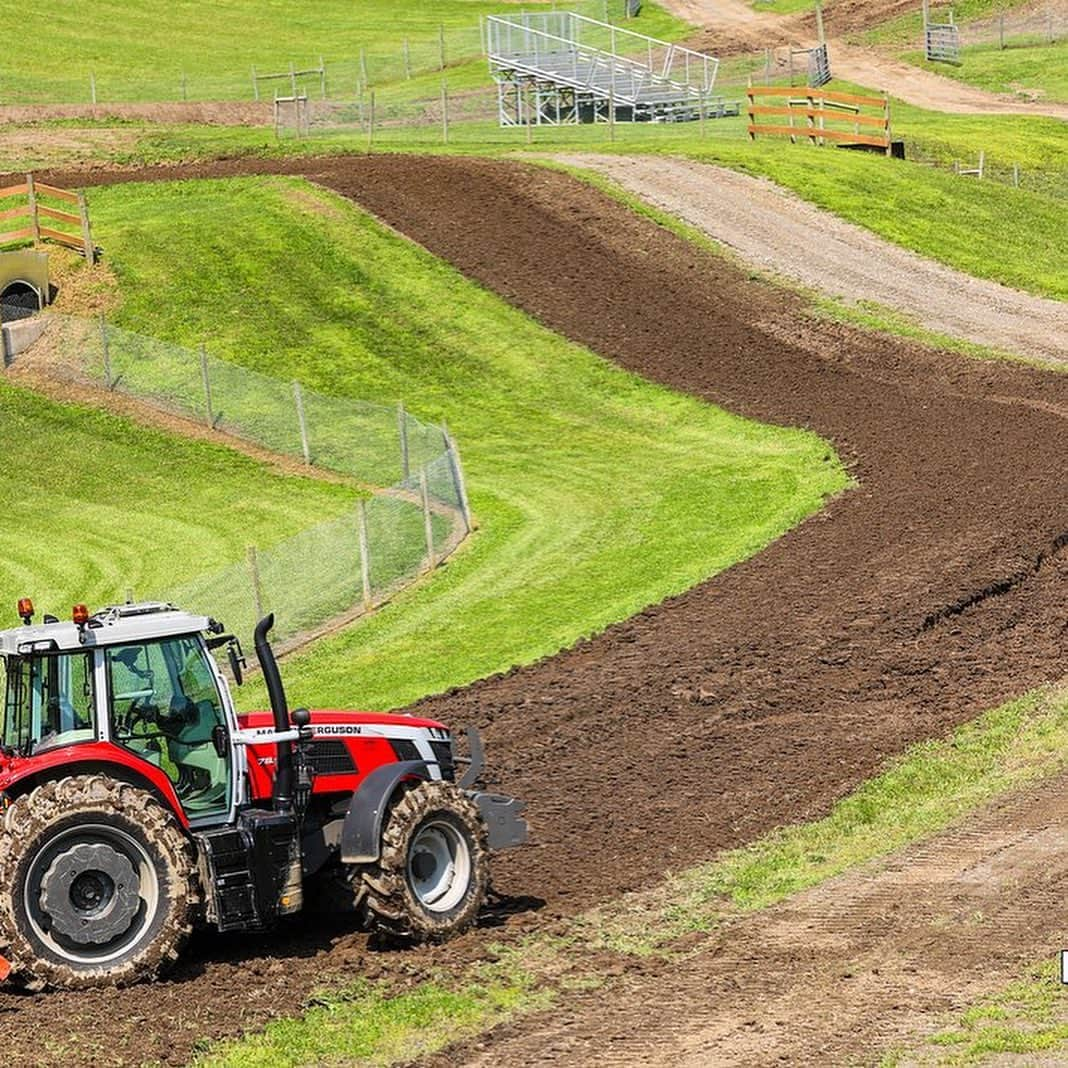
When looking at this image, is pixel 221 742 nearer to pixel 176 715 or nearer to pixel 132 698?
pixel 176 715

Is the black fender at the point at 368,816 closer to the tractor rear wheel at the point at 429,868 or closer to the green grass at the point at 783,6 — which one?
the tractor rear wheel at the point at 429,868

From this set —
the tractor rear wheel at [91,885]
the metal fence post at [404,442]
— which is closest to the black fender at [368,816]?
the tractor rear wheel at [91,885]

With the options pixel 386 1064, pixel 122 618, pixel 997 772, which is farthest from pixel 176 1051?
pixel 997 772

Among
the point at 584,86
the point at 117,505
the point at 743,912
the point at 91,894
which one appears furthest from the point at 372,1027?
the point at 584,86

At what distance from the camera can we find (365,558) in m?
26.9

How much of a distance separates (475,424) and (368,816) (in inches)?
938

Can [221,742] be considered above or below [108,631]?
below

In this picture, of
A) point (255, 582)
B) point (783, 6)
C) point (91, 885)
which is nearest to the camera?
point (91, 885)

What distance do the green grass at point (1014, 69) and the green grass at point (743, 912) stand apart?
56696 millimetres

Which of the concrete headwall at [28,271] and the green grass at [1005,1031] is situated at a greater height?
the concrete headwall at [28,271]

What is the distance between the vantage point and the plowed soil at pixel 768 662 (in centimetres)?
1340

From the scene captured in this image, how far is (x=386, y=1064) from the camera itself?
446 inches

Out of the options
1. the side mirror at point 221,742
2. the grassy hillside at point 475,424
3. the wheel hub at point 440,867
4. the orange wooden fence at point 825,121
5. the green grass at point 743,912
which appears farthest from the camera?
the orange wooden fence at point 825,121

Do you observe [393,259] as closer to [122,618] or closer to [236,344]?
[236,344]
